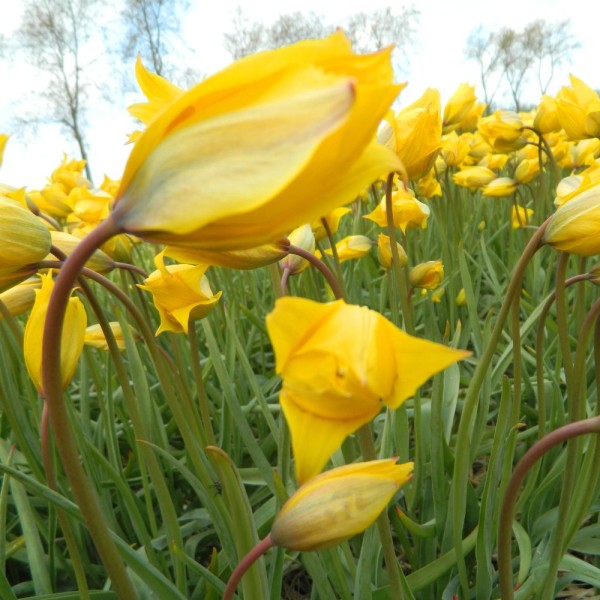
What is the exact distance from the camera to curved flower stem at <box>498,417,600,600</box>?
46cm

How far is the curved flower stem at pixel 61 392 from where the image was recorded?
0.37m

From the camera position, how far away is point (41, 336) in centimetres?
64

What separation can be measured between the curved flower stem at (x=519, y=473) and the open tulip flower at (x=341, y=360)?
13cm

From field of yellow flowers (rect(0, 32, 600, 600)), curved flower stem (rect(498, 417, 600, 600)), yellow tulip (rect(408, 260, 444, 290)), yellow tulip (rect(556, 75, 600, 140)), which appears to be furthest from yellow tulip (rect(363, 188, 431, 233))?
curved flower stem (rect(498, 417, 600, 600))

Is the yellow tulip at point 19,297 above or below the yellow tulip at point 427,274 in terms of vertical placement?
above

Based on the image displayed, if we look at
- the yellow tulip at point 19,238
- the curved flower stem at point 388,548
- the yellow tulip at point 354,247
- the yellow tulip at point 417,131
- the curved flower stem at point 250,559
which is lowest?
the curved flower stem at point 388,548

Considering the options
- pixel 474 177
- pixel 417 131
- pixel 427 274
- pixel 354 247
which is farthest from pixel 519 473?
pixel 474 177

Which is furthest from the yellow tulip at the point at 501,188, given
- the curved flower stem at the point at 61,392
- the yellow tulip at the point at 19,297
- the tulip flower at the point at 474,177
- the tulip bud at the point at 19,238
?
the curved flower stem at the point at 61,392

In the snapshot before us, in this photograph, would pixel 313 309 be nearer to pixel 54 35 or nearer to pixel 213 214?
pixel 213 214

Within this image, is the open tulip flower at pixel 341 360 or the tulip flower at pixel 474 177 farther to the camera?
the tulip flower at pixel 474 177

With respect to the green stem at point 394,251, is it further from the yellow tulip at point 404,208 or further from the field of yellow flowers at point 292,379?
the yellow tulip at point 404,208

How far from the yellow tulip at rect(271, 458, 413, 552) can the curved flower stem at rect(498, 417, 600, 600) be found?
0.33ft

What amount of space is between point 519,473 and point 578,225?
30 centimetres

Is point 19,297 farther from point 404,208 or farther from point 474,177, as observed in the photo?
point 474,177
